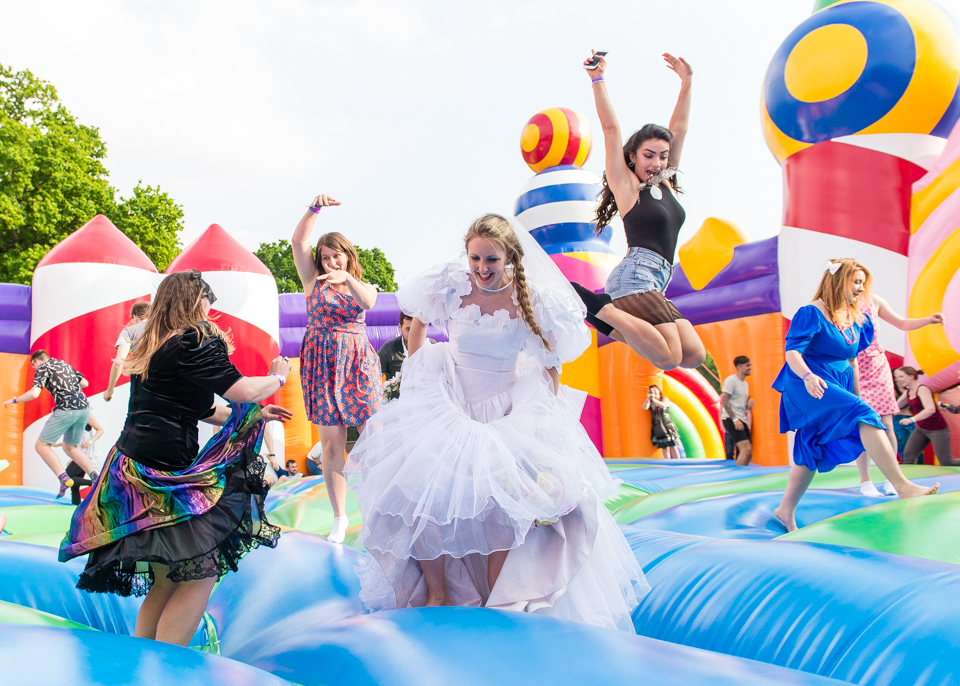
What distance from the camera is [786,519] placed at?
127 inches

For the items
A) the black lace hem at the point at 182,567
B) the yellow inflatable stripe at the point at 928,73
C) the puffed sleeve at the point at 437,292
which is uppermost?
the yellow inflatable stripe at the point at 928,73

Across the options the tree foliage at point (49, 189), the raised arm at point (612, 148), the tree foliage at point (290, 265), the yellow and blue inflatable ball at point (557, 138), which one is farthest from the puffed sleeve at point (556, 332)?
the tree foliage at point (290, 265)

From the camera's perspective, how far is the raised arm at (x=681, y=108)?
2.72m

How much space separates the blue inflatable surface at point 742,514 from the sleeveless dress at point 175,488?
1895 millimetres

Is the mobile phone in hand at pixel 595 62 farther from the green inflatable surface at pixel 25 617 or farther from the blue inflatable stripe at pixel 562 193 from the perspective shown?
the blue inflatable stripe at pixel 562 193

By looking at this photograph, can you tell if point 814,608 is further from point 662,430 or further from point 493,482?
point 662,430

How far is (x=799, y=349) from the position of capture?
3.26 m

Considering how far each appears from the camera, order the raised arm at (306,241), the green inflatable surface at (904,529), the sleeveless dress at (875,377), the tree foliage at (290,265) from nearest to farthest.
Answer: the green inflatable surface at (904,529) → the raised arm at (306,241) → the sleeveless dress at (875,377) → the tree foliage at (290,265)

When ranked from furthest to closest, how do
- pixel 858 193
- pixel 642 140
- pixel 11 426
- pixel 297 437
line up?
1. pixel 297 437
2. pixel 11 426
3. pixel 858 193
4. pixel 642 140

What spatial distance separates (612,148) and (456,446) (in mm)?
1272

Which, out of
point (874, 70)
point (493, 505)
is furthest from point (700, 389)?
point (493, 505)

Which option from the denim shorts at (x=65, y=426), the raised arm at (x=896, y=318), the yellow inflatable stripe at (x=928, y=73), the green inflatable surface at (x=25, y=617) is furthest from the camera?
the denim shorts at (x=65, y=426)

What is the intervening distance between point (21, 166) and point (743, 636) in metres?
15.5

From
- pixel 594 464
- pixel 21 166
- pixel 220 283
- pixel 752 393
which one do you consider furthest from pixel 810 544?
pixel 21 166
